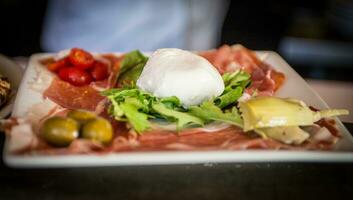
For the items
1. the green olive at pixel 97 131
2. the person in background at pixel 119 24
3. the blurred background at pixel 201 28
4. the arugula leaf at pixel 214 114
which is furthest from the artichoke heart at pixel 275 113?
the person in background at pixel 119 24

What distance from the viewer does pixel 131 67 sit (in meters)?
1.62

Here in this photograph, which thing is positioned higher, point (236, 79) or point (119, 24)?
point (236, 79)

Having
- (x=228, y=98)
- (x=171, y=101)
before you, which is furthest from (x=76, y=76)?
(x=228, y=98)

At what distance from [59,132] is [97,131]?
0.27 feet

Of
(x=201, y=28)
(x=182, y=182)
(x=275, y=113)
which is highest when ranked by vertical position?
(x=275, y=113)

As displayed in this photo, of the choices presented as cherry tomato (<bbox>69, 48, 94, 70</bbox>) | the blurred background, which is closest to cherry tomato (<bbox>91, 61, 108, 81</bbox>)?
cherry tomato (<bbox>69, 48, 94, 70</bbox>)

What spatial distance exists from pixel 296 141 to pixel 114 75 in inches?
25.9

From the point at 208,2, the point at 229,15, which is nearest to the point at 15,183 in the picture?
the point at 208,2

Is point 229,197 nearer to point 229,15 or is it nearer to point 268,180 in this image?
point 268,180

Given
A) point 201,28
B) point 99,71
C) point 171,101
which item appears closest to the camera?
point 171,101

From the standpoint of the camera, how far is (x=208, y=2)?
9.14 ft

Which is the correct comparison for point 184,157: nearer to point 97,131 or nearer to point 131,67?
point 97,131

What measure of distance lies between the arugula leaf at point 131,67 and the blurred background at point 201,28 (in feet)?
2.04

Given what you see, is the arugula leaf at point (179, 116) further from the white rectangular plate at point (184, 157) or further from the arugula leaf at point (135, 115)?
the white rectangular plate at point (184, 157)
